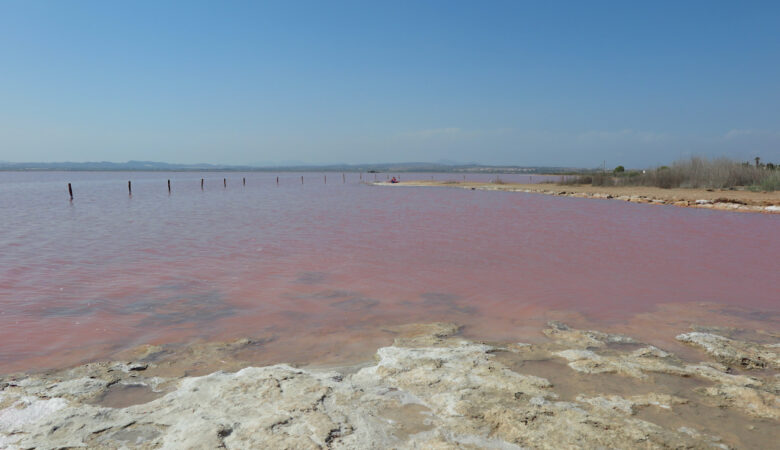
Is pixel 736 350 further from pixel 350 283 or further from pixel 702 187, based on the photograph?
pixel 702 187

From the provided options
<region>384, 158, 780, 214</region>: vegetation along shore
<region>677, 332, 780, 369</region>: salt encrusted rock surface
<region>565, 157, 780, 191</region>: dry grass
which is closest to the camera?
<region>677, 332, 780, 369</region>: salt encrusted rock surface

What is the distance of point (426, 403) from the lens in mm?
3561

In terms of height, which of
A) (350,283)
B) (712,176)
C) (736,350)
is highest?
(712,176)

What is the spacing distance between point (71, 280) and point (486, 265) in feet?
25.0

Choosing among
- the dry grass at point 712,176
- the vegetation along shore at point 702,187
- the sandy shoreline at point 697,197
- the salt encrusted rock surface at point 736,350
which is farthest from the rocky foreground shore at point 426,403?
the dry grass at point 712,176

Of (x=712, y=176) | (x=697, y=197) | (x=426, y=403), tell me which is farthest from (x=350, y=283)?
(x=712, y=176)

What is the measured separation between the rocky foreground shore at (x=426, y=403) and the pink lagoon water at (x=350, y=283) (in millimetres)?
811

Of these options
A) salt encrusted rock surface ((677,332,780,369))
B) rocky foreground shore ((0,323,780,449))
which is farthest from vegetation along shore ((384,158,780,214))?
rocky foreground shore ((0,323,780,449))

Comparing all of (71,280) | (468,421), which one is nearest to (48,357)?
(71,280)

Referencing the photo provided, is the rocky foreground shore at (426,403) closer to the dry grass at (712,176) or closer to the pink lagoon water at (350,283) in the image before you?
the pink lagoon water at (350,283)

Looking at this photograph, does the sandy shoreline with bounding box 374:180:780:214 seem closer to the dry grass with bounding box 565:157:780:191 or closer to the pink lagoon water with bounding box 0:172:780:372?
the dry grass with bounding box 565:157:780:191

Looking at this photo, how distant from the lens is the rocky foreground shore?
3.05m

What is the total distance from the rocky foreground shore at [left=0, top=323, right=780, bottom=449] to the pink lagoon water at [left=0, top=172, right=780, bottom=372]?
0.81 meters

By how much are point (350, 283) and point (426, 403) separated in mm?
4609
